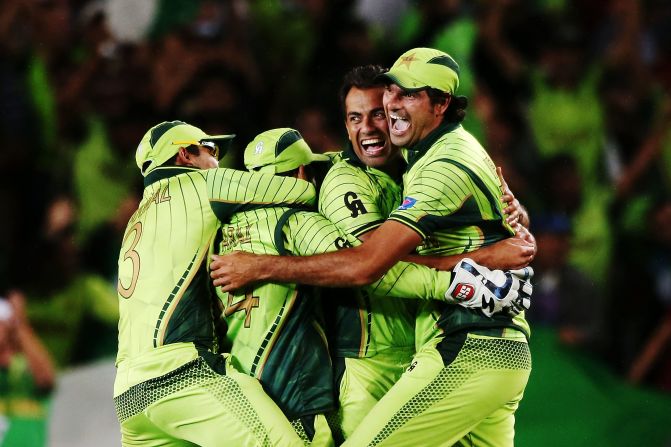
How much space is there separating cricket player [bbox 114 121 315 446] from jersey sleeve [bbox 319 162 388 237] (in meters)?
0.10

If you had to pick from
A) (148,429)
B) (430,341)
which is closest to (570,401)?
(430,341)

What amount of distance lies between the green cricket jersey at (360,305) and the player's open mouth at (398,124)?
29cm

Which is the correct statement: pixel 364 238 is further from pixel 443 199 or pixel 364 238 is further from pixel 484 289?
pixel 484 289

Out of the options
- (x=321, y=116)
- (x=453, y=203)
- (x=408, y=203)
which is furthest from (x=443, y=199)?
(x=321, y=116)

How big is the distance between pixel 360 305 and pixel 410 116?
2.99 ft

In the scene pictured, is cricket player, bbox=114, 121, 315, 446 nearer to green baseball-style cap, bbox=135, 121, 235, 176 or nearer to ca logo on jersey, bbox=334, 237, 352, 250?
green baseball-style cap, bbox=135, 121, 235, 176

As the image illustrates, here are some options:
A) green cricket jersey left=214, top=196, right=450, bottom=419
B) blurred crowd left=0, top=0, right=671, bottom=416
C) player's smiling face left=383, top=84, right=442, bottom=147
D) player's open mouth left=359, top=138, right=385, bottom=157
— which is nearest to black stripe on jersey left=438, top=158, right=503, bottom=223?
player's smiling face left=383, top=84, right=442, bottom=147

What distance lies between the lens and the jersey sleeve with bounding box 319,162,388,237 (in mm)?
5340

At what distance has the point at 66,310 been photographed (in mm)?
8977

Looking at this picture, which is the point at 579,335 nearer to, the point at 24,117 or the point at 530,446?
the point at 530,446

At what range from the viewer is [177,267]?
17.3 ft

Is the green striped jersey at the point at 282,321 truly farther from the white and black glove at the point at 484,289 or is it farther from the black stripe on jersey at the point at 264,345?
the white and black glove at the point at 484,289

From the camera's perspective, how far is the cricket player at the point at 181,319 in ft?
16.6

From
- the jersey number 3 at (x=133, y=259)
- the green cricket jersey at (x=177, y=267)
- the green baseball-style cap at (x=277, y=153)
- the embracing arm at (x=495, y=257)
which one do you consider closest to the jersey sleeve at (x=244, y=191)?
the green cricket jersey at (x=177, y=267)
